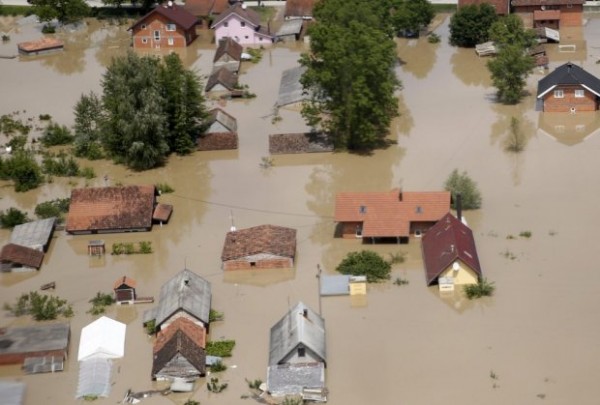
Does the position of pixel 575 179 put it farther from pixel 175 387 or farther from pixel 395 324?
pixel 175 387

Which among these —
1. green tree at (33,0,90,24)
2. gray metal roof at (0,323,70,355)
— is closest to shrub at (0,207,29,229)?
gray metal roof at (0,323,70,355)

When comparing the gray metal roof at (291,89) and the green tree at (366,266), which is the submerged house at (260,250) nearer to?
the green tree at (366,266)

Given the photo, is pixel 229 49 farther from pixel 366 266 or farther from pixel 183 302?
pixel 183 302

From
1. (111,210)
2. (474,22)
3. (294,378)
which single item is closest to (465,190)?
(294,378)

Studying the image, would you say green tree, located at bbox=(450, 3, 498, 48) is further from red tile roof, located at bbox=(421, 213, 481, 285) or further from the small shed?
the small shed

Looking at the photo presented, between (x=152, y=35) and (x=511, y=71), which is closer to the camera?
(x=511, y=71)

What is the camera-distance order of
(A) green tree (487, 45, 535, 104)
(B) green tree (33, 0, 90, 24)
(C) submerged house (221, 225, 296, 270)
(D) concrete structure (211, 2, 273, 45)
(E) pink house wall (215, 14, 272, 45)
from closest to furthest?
1. (C) submerged house (221, 225, 296, 270)
2. (A) green tree (487, 45, 535, 104)
3. (D) concrete structure (211, 2, 273, 45)
4. (E) pink house wall (215, 14, 272, 45)
5. (B) green tree (33, 0, 90, 24)

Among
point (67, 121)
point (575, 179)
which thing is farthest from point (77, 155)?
point (575, 179)
